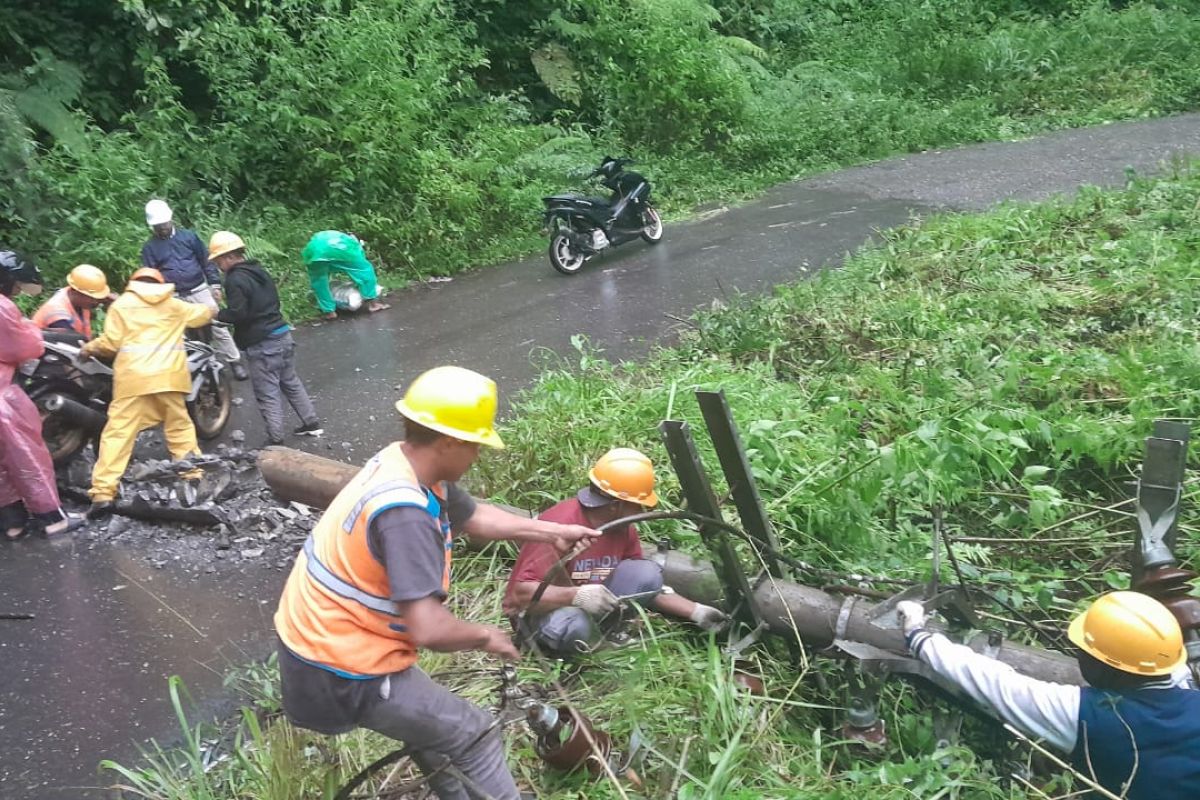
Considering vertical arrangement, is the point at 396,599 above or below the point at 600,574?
above

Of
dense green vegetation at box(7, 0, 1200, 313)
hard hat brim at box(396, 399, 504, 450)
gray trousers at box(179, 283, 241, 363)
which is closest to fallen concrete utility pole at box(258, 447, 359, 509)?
Answer: gray trousers at box(179, 283, 241, 363)

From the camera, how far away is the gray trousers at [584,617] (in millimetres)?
3580

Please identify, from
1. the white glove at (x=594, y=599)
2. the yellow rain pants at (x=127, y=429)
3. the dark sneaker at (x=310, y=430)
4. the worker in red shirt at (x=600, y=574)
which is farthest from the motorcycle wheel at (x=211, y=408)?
the white glove at (x=594, y=599)

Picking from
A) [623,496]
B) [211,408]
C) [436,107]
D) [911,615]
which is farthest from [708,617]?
[436,107]

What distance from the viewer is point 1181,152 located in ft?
38.9

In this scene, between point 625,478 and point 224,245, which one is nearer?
point 625,478

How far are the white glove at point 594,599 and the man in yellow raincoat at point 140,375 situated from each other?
12.5ft

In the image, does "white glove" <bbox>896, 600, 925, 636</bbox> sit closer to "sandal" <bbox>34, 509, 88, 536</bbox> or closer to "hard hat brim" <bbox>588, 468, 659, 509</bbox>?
"hard hat brim" <bbox>588, 468, 659, 509</bbox>

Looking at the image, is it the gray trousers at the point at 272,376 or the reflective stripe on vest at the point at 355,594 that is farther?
the gray trousers at the point at 272,376

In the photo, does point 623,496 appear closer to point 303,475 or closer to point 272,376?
point 303,475

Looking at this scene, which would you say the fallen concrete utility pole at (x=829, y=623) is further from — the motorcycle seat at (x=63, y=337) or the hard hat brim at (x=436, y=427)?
the motorcycle seat at (x=63, y=337)

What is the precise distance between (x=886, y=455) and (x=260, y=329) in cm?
442

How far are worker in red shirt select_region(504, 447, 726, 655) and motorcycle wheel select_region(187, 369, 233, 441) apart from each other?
392 centimetres

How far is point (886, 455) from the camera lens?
4.00 m
